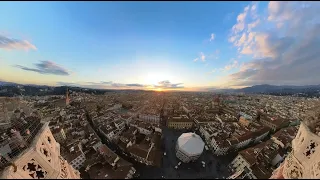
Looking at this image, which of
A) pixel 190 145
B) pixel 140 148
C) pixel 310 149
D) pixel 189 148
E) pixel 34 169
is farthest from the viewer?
pixel 140 148

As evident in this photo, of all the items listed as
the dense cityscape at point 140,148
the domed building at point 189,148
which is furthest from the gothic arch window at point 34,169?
the domed building at point 189,148

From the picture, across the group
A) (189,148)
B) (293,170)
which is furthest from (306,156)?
(189,148)

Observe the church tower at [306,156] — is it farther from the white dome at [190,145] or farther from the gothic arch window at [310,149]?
the white dome at [190,145]

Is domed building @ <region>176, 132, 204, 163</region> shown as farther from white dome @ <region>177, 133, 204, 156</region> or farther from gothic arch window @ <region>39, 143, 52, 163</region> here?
gothic arch window @ <region>39, 143, 52, 163</region>

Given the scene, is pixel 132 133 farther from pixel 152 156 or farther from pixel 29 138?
pixel 29 138

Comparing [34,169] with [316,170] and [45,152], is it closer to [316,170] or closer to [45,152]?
[45,152]

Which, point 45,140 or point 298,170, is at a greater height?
point 45,140

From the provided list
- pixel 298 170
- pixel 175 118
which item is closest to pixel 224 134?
pixel 175 118
